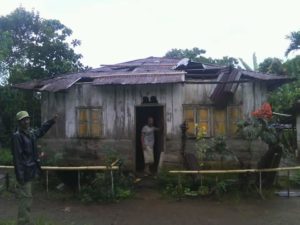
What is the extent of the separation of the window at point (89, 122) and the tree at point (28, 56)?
7.21 m

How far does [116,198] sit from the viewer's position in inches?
400

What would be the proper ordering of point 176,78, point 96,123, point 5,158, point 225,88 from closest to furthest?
point 176,78 < point 225,88 < point 96,123 < point 5,158

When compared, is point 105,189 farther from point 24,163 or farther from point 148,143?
point 24,163

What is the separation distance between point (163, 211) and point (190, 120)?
4032mm

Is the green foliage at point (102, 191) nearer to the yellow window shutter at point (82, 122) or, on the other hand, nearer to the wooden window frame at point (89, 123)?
the wooden window frame at point (89, 123)

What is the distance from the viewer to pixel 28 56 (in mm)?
20625

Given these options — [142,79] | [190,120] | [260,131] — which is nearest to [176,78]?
[142,79]

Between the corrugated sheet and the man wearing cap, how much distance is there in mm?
4833

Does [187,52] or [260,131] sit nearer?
[260,131]

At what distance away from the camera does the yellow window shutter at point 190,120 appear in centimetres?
1245

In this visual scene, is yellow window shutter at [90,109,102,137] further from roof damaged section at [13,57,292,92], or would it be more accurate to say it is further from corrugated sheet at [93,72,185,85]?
corrugated sheet at [93,72,185,85]

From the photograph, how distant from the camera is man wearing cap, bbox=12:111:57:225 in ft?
22.6

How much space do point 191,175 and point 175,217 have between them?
265 cm

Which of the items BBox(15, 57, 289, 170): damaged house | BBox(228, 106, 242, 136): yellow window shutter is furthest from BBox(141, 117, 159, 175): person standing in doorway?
BBox(228, 106, 242, 136): yellow window shutter
